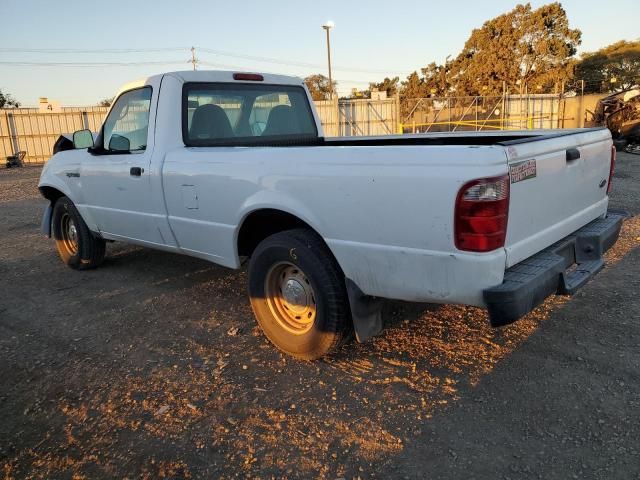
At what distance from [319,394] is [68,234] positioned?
4.36 metres

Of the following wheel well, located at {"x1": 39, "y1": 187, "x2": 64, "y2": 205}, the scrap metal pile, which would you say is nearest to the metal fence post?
wheel well, located at {"x1": 39, "y1": 187, "x2": 64, "y2": 205}

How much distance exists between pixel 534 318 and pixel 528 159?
1.80 meters

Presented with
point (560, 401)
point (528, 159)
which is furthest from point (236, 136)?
point (560, 401)

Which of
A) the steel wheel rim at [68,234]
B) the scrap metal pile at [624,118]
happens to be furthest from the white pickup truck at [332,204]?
the scrap metal pile at [624,118]

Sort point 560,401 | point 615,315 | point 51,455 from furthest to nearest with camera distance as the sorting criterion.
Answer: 1. point 615,315
2. point 560,401
3. point 51,455

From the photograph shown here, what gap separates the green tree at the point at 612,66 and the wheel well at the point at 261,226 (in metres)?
51.9

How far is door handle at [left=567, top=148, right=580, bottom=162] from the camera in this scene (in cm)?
313

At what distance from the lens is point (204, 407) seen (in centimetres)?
308

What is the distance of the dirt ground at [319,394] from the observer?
8.38 ft

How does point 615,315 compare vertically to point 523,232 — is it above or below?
below

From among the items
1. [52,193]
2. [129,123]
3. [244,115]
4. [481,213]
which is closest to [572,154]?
[481,213]

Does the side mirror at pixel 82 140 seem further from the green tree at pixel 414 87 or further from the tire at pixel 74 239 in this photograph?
the green tree at pixel 414 87

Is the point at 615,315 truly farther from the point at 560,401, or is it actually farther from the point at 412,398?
the point at 412,398

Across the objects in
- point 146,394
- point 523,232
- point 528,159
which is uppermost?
point 528,159
